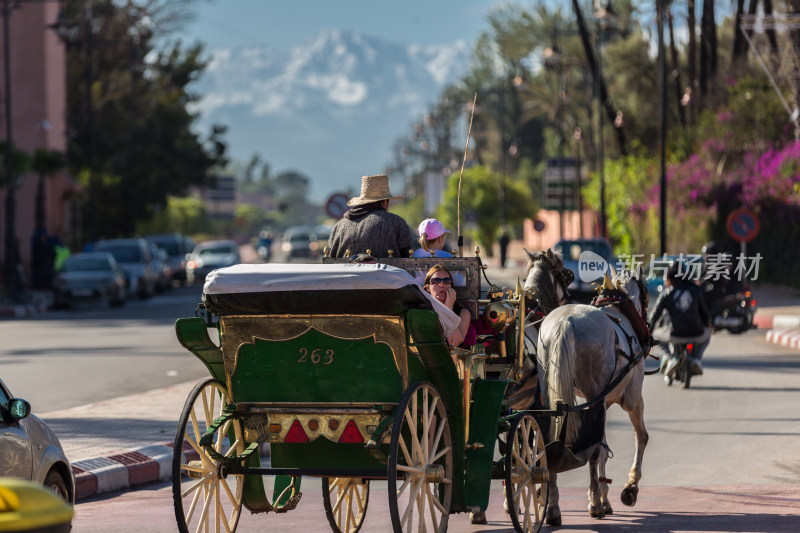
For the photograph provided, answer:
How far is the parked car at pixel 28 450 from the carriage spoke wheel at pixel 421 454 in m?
1.92

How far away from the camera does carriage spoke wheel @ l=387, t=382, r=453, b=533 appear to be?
6434 millimetres

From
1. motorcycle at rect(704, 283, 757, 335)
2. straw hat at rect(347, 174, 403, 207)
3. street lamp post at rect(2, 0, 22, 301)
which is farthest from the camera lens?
street lamp post at rect(2, 0, 22, 301)

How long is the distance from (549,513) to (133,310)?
27.7 metres

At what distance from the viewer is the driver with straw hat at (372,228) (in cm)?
818

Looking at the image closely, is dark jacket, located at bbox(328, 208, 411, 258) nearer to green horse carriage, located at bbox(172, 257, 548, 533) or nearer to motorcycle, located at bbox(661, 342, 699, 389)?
green horse carriage, located at bbox(172, 257, 548, 533)

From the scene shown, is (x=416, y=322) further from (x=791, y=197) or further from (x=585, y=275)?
(x=791, y=197)

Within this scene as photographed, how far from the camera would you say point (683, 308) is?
54.6 feet

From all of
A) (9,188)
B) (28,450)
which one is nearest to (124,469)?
(28,450)

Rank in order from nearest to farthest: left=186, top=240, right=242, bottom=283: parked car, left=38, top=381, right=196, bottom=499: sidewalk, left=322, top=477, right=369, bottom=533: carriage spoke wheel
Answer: left=322, top=477, right=369, bottom=533: carriage spoke wheel
left=38, top=381, right=196, bottom=499: sidewalk
left=186, top=240, right=242, bottom=283: parked car

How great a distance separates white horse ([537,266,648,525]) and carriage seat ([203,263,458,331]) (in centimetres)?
184

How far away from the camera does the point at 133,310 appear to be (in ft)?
114

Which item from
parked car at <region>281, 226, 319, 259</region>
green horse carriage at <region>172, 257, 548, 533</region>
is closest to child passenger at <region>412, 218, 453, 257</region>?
green horse carriage at <region>172, 257, 548, 533</region>

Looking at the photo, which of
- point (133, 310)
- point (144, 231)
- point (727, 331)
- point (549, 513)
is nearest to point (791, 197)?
point (727, 331)

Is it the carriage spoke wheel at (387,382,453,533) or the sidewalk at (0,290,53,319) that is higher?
the carriage spoke wheel at (387,382,453,533)
